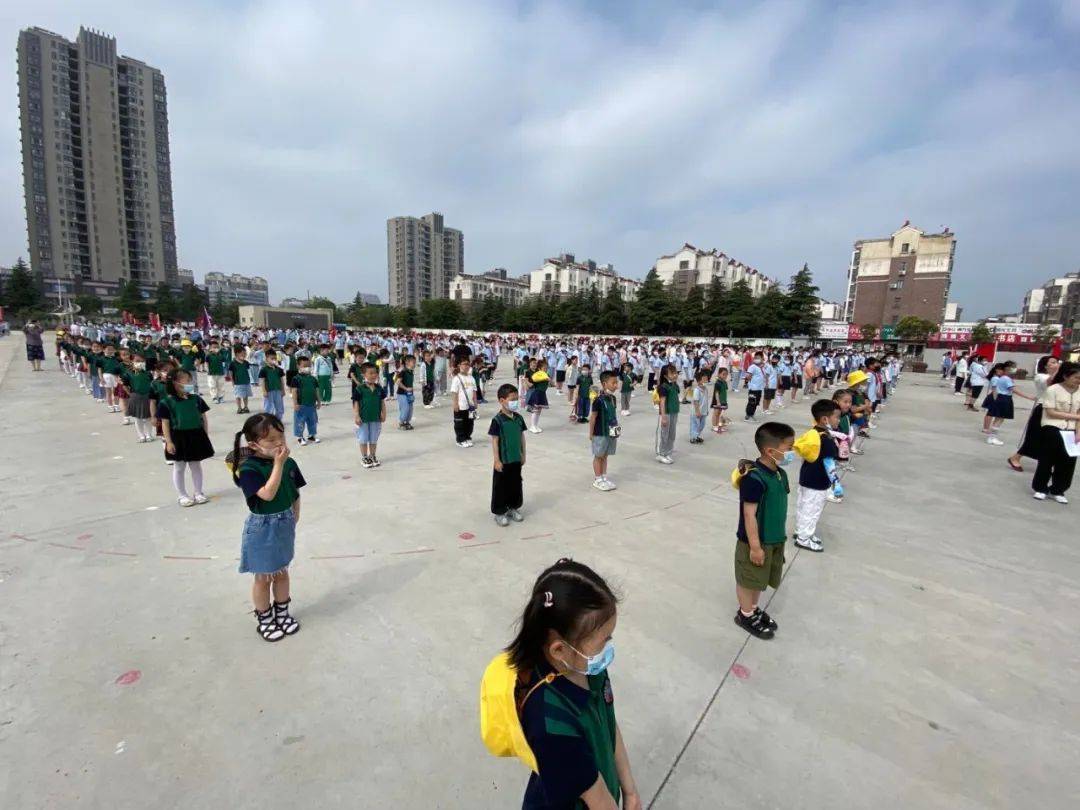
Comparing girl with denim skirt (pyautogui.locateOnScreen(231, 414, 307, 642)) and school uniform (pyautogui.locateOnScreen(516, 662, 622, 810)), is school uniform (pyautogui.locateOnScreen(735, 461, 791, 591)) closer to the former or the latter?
school uniform (pyautogui.locateOnScreen(516, 662, 622, 810))

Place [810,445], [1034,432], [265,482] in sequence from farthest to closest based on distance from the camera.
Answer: [1034,432] → [810,445] → [265,482]

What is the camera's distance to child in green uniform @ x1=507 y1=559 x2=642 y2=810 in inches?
48.6

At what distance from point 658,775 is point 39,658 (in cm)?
378

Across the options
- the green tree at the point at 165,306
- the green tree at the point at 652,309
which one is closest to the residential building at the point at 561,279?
the green tree at the point at 652,309

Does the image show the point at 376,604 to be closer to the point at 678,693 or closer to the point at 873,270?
the point at 678,693

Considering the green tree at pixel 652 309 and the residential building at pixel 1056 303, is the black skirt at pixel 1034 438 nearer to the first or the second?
the green tree at pixel 652 309

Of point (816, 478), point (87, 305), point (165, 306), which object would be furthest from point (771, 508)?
point (87, 305)

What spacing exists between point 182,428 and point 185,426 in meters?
0.03

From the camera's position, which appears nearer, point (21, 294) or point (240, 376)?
point (240, 376)

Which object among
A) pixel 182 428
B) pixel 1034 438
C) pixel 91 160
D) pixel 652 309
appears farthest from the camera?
pixel 91 160

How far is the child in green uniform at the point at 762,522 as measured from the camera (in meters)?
3.22

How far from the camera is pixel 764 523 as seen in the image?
3.27m

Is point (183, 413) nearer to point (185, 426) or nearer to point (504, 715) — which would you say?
point (185, 426)

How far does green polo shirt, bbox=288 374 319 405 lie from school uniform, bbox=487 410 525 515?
188 inches
